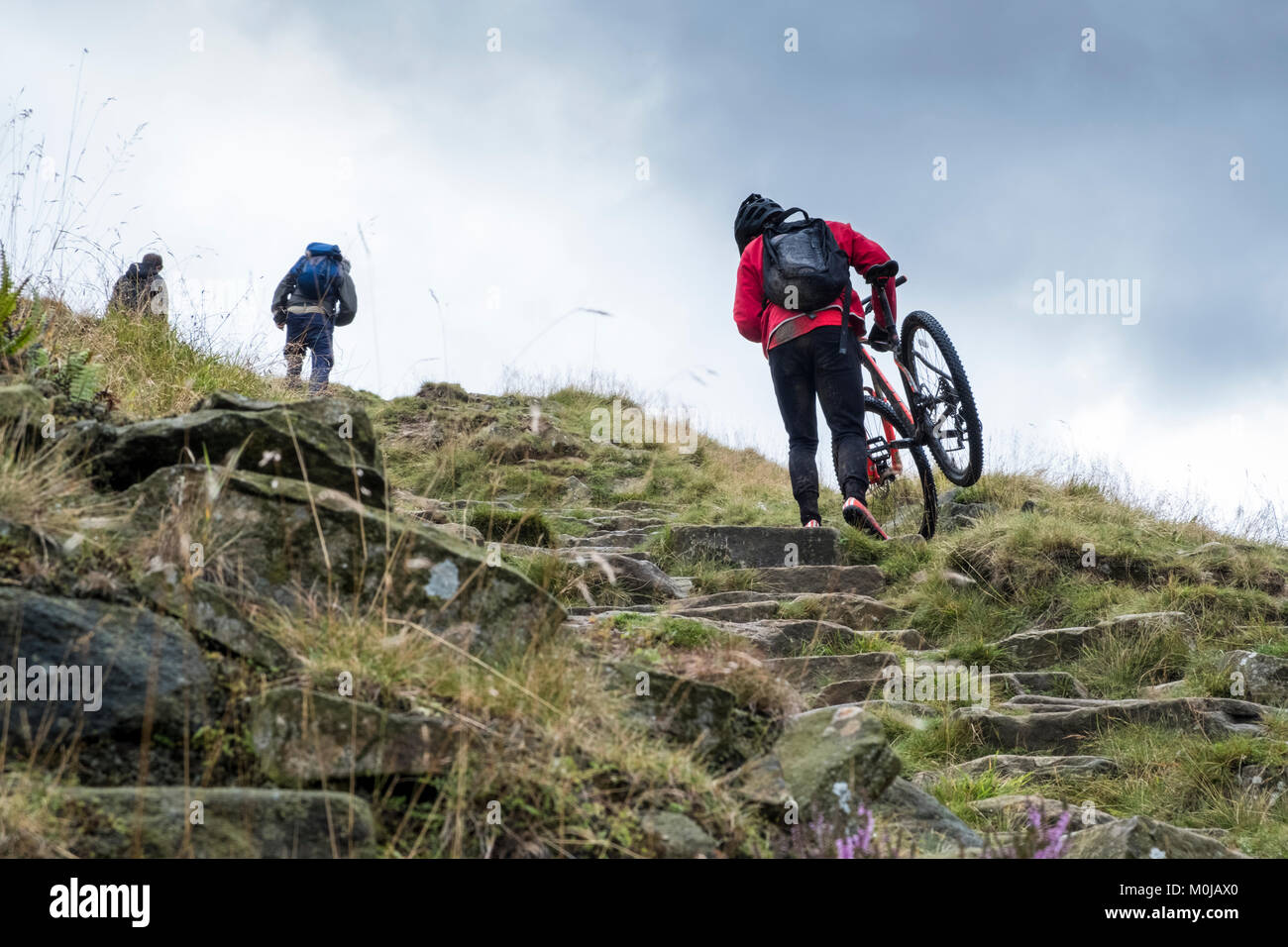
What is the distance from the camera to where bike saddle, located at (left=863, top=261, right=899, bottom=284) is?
26.7 feet

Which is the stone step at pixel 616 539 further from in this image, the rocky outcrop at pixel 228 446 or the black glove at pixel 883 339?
the rocky outcrop at pixel 228 446

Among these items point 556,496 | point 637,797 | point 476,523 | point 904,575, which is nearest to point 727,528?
point 904,575

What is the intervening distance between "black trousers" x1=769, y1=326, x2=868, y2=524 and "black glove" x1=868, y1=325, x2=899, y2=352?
57 centimetres

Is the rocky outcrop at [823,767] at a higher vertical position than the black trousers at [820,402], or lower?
lower

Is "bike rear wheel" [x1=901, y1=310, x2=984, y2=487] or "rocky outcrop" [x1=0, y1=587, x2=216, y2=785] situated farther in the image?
"bike rear wheel" [x1=901, y1=310, x2=984, y2=487]

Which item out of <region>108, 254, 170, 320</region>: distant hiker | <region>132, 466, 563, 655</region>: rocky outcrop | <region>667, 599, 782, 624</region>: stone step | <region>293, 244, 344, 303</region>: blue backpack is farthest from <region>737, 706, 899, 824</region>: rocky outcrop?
<region>293, 244, 344, 303</region>: blue backpack

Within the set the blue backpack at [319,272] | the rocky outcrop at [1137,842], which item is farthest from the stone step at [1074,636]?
the blue backpack at [319,272]

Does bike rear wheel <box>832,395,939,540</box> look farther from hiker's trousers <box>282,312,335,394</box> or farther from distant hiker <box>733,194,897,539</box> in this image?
hiker's trousers <box>282,312,335,394</box>

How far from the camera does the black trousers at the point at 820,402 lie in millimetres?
7891

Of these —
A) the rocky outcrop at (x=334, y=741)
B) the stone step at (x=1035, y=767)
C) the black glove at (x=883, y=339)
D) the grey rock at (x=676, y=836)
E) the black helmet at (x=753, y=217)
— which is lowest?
the stone step at (x=1035, y=767)

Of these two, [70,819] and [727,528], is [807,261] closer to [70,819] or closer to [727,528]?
[727,528]

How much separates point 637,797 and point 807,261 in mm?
5556

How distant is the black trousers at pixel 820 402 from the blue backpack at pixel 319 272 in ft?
20.2

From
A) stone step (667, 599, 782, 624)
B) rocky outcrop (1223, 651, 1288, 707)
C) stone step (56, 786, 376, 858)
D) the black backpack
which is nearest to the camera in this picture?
stone step (56, 786, 376, 858)
